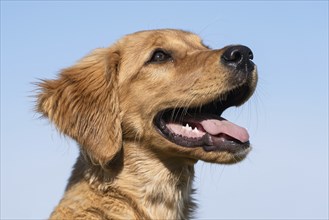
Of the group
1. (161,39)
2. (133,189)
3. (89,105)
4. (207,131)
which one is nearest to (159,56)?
(161,39)

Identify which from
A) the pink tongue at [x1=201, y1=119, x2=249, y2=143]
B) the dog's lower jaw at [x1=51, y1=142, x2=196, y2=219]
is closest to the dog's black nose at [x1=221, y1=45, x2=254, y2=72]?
the pink tongue at [x1=201, y1=119, x2=249, y2=143]

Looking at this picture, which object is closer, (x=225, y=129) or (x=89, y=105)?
(x=225, y=129)

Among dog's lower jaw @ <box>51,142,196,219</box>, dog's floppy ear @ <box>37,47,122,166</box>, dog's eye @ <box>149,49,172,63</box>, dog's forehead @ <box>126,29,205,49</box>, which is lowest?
dog's lower jaw @ <box>51,142,196,219</box>

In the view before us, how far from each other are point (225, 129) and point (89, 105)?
1.49 meters

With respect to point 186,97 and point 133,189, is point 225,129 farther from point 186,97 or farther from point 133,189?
point 133,189

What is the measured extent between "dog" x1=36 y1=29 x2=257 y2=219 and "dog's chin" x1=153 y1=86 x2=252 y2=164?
0.03 ft

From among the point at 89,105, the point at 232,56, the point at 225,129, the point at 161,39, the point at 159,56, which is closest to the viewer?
the point at 232,56

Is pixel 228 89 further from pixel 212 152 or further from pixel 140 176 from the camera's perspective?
pixel 140 176

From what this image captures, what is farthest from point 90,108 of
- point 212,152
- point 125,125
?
point 212,152

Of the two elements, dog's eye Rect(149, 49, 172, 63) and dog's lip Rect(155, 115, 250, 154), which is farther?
dog's eye Rect(149, 49, 172, 63)

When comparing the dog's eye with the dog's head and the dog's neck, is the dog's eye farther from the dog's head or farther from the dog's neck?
the dog's neck

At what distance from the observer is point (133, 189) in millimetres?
6016

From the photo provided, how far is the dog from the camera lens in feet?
19.4

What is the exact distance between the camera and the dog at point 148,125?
5.90 m
